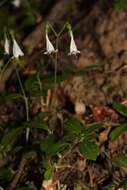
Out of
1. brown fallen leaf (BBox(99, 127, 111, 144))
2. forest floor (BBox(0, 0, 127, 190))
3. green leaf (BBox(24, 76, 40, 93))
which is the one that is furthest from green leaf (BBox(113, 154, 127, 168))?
green leaf (BBox(24, 76, 40, 93))

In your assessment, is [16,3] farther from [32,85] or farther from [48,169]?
[48,169]

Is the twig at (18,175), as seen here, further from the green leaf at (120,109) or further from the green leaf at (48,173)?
the green leaf at (120,109)

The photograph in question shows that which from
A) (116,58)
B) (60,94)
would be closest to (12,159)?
(60,94)

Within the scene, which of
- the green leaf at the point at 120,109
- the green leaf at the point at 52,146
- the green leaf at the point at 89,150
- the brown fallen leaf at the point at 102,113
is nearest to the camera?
the green leaf at the point at 89,150

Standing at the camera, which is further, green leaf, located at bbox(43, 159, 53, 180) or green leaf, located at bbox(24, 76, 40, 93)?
green leaf, located at bbox(24, 76, 40, 93)

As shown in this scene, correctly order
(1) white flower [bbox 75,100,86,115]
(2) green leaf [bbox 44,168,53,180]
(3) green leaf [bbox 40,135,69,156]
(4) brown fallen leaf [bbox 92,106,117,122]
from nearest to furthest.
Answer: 1. (3) green leaf [bbox 40,135,69,156]
2. (2) green leaf [bbox 44,168,53,180]
3. (4) brown fallen leaf [bbox 92,106,117,122]
4. (1) white flower [bbox 75,100,86,115]

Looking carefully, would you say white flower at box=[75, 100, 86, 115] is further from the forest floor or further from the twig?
the twig

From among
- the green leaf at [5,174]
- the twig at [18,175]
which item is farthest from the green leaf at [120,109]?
the green leaf at [5,174]

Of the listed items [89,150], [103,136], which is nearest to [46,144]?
[89,150]
